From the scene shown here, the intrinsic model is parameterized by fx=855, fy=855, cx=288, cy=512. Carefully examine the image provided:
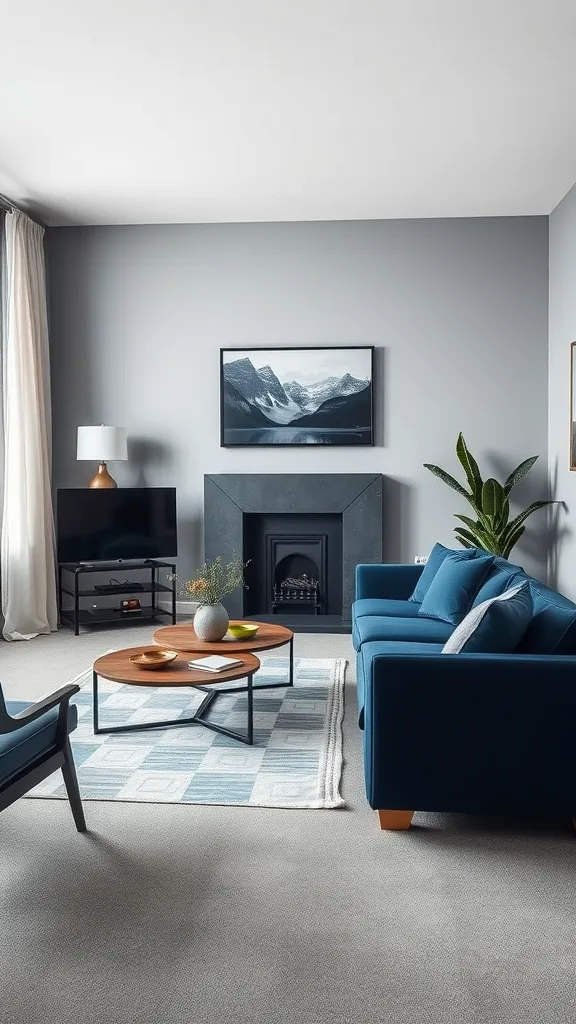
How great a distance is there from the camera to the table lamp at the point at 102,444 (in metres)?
6.30

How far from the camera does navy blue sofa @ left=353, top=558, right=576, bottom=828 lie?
2668 millimetres

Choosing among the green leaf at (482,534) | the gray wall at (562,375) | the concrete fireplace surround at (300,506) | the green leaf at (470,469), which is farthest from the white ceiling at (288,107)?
the green leaf at (482,534)

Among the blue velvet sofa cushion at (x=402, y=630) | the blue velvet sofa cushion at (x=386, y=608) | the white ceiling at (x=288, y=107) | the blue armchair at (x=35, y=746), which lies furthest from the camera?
the blue velvet sofa cushion at (x=386, y=608)

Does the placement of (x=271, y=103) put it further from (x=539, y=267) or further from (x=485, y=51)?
(x=539, y=267)

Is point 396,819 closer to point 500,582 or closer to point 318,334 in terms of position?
point 500,582

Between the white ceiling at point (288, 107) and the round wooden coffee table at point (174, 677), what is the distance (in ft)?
8.99

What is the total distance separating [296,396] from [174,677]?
3.59 m

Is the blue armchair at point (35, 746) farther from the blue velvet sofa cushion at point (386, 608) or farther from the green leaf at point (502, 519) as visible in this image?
the green leaf at point (502, 519)

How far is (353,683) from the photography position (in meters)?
4.74

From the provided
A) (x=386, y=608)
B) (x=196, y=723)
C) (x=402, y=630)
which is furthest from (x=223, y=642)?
(x=386, y=608)

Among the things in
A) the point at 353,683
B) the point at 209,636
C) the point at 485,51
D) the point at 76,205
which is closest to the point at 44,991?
the point at 209,636

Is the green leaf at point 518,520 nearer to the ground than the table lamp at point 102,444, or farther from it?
nearer to the ground

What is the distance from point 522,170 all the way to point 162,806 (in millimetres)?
4474

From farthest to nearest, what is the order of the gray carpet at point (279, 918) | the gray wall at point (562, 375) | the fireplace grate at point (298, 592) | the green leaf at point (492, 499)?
the fireplace grate at point (298, 592) < the green leaf at point (492, 499) < the gray wall at point (562, 375) < the gray carpet at point (279, 918)
